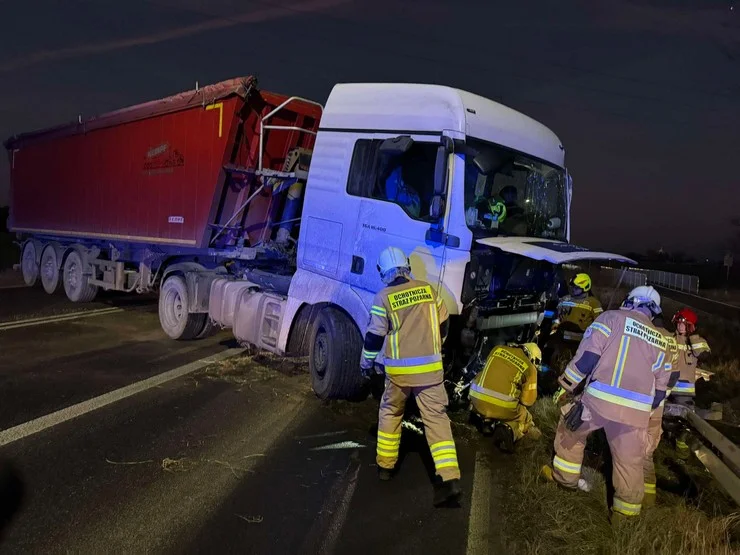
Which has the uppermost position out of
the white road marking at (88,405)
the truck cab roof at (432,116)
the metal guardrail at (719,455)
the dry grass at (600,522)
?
the truck cab roof at (432,116)

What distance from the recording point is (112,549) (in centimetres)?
299

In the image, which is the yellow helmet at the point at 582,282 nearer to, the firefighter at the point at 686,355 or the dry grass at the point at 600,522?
the firefighter at the point at 686,355

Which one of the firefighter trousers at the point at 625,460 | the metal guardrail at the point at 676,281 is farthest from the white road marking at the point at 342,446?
the metal guardrail at the point at 676,281

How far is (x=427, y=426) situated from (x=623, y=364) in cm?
138

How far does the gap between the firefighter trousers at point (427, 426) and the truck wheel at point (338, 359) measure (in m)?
1.28

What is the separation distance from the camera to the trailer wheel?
1370 cm

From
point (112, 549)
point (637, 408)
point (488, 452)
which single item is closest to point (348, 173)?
point (488, 452)

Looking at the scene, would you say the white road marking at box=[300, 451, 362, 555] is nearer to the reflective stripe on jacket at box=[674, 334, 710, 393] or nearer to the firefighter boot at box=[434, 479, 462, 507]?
the firefighter boot at box=[434, 479, 462, 507]

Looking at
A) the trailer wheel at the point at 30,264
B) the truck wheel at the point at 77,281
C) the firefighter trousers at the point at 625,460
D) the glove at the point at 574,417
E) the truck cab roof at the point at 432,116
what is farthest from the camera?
the trailer wheel at the point at 30,264

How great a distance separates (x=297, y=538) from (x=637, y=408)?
227 cm

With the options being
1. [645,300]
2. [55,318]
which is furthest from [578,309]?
[55,318]

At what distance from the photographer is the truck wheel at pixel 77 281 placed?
11297 mm

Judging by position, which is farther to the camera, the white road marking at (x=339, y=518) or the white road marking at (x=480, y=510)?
the white road marking at (x=480, y=510)

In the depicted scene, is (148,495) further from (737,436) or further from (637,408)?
(737,436)
